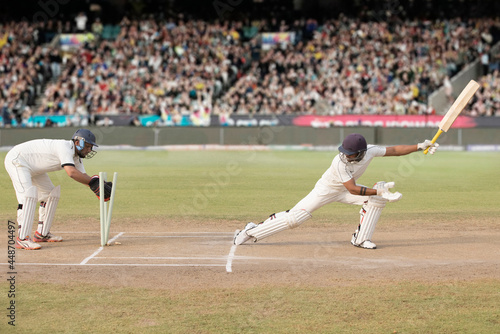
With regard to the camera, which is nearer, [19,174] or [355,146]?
[355,146]

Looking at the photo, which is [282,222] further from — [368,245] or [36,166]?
[36,166]

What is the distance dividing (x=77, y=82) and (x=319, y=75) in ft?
46.8

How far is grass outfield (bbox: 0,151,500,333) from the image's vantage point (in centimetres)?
650

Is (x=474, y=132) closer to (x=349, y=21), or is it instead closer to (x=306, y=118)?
(x=306, y=118)

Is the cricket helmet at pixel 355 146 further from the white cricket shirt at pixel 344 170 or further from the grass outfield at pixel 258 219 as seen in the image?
the grass outfield at pixel 258 219

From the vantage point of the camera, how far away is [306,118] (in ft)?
119

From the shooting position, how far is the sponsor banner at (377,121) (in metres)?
35.5

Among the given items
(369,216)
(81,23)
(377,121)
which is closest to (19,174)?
(369,216)

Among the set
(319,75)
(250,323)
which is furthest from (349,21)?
(250,323)

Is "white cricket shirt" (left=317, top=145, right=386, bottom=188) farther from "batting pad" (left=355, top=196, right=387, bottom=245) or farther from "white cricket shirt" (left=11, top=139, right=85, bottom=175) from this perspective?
"white cricket shirt" (left=11, top=139, right=85, bottom=175)

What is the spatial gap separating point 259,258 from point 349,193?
178 centimetres

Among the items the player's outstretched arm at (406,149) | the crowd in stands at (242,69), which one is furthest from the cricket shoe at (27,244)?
the crowd in stands at (242,69)

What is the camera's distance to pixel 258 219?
1338cm

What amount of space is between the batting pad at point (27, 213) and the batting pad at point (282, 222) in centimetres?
330
